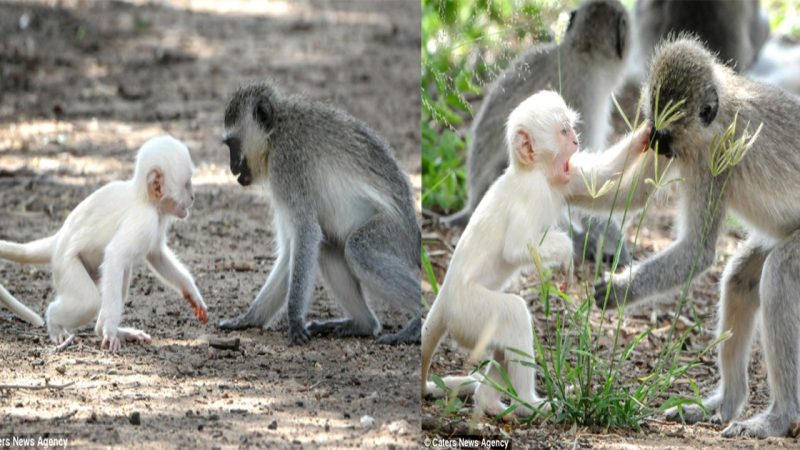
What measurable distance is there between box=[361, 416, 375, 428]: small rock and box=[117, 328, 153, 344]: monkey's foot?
1.53 meters

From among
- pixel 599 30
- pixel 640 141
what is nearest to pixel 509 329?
pixel 640 141

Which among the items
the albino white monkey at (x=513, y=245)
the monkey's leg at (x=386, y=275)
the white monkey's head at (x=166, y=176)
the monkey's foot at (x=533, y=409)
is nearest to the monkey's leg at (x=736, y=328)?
the monkey's foot at (x=533, y=409)

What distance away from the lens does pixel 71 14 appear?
557 inches

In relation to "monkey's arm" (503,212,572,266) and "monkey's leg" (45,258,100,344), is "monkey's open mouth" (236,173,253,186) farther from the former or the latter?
"monkey's arm" (503,212,572,266)

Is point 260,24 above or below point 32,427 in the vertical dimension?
above

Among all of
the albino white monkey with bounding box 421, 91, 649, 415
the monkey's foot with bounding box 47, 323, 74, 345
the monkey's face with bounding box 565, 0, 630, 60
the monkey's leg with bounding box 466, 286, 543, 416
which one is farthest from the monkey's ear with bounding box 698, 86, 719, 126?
the monkey's face with bounding box 565, 0, 630, 60

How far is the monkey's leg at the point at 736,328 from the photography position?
19.8 feet

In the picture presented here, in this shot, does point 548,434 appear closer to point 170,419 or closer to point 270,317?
point 170,419

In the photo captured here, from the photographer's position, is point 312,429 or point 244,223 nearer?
point 312,429

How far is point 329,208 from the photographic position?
6.89 m

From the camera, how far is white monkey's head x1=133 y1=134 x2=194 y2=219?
6332 millimetres

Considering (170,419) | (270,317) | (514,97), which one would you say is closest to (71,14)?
(514,97)

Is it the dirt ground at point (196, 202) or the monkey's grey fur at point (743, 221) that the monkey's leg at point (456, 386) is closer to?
the dirt ground at point (196, 202)

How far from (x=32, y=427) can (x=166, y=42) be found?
9274 millimetres
